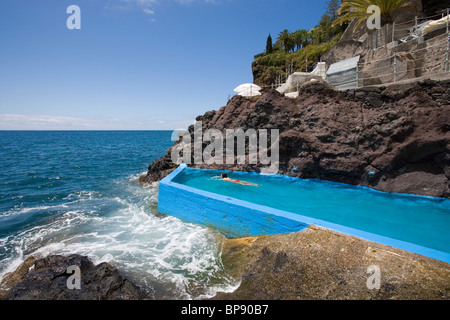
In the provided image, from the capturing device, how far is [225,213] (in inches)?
281

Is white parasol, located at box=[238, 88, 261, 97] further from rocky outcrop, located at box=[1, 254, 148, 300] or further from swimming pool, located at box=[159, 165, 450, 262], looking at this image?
rocky outcrop, located at box=[1, 254, 148, 300]

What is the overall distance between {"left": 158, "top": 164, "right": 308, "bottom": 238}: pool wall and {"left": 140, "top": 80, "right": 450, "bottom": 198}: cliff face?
219 inches

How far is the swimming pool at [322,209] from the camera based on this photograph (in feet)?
17.6

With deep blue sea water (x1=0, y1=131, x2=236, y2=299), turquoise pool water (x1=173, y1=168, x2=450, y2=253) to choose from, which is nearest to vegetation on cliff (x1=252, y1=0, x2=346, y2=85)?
turquoise pool water (x1=173, y1=168, x2=450, y2=253)

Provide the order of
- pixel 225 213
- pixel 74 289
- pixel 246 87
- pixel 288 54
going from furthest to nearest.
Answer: pixel 288 54 → pixel 246 87 → pixel 225 213 → pixel 74 289

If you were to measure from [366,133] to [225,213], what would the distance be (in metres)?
7.32

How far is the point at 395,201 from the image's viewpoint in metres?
7.96

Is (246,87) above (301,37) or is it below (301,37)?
below

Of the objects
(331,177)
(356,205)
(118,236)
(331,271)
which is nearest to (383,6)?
(331,177)

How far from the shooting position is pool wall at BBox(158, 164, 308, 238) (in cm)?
598

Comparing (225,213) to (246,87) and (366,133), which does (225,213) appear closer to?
(366,133)

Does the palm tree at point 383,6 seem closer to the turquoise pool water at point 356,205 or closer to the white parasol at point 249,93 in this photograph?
the white parasol at point 249,93

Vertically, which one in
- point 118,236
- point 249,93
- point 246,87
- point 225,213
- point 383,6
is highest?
point 383,6

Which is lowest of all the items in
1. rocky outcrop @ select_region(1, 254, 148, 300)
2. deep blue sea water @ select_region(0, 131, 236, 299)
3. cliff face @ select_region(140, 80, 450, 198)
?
deep blue sea water @ select_region(0, 131, 236, 299)
